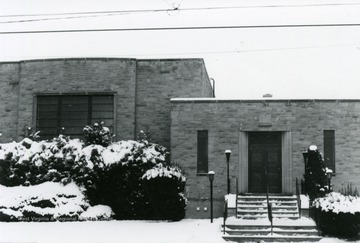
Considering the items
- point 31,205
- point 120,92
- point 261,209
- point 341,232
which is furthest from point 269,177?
point 31,205

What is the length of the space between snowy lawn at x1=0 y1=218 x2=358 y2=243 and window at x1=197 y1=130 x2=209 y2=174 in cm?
310

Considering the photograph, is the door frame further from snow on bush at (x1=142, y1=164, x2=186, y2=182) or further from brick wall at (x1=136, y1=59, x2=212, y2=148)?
brick wall at (x1=136, y1=59, x2=212, y2=148)

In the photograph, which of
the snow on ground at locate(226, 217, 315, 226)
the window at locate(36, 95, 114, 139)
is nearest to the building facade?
the window at locate(36, 95, 114, 139)

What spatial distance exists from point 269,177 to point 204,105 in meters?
4.12

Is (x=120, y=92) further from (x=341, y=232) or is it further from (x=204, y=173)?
(x=341, y=232)

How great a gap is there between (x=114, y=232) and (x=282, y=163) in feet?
27.3

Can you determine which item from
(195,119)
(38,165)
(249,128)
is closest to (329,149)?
(249,128)

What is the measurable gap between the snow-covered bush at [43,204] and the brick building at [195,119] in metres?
4.25

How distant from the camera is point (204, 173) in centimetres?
2128

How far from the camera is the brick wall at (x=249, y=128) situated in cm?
2100

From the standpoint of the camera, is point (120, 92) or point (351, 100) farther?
point (120, 92)

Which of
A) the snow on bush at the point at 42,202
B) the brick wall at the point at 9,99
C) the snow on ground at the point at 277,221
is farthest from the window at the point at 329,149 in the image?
the brick wall at the point at 9,99

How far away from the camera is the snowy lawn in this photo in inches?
609

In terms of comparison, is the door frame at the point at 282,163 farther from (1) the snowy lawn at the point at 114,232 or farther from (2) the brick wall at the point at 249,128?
(1) the snowy lawn at the point at 114,232
